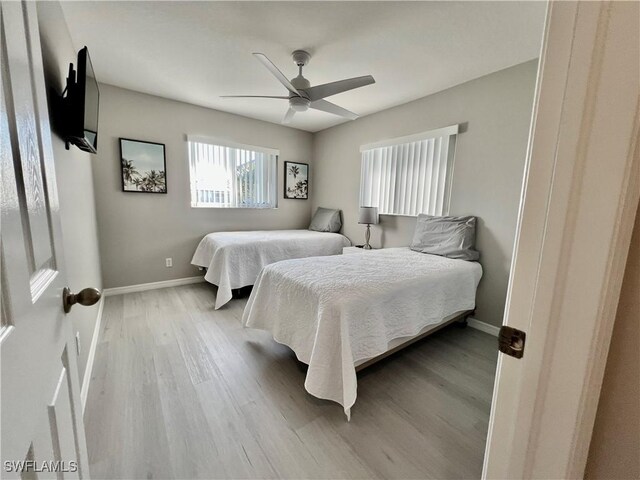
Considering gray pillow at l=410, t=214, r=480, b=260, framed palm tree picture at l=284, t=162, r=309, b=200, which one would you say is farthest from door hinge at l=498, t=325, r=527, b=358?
framed palm tree picture at l=284, t=162, r=309, b=200

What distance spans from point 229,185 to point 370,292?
3.19m

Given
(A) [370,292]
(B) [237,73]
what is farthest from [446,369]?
(B) [237,73]

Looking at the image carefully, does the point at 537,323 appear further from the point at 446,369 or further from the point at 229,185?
the point at 229,185

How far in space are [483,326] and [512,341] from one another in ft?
8.27

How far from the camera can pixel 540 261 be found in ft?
1.73

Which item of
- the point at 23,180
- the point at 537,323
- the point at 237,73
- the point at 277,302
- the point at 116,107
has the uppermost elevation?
the point at 237,73

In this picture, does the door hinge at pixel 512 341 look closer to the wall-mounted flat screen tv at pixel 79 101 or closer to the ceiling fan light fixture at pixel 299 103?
the wall-mounted flat screen tv at pixel 79 101

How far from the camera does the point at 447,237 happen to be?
2812mm

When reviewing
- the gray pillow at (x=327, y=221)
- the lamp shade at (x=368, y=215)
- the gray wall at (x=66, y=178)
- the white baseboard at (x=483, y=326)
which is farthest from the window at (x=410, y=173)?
the gray wall at (x=66, y=178)

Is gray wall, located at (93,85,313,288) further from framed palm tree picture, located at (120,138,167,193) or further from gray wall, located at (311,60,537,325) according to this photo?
gray wall, located at (311,60,537,325)

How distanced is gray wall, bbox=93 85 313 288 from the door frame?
390cm

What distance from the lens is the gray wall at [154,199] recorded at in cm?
309

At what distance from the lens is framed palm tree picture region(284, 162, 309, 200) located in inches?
181

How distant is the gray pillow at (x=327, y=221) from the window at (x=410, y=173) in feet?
1.83
